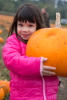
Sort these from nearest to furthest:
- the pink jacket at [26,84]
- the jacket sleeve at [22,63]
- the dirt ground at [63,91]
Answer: the jacket sleeve at [22,63], the pink jacket at [26,84], the dirt ground at [63,91]

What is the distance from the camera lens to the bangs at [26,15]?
7.30ft

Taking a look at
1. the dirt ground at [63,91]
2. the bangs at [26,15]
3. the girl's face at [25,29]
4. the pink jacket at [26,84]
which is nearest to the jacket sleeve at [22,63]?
the pink jacket at [26,84]

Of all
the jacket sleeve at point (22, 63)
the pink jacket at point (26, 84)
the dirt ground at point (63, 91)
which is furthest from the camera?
the dirt ground at point (63, 91)

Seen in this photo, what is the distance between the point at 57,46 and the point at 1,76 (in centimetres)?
325

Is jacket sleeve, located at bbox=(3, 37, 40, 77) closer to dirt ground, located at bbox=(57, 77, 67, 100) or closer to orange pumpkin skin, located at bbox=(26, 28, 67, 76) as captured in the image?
orange pumpkin skin, located at bbox=(26, 28, 67, 76)

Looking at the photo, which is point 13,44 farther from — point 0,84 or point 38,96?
point 0,84

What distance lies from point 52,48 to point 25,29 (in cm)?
35

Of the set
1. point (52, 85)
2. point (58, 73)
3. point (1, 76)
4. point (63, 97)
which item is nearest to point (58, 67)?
point (58, 73)

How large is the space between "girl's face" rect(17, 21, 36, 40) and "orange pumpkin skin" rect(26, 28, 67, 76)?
13 cm

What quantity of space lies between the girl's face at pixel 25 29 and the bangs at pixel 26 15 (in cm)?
3

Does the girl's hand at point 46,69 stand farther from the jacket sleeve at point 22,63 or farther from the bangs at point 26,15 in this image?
the bangs at point 26,15

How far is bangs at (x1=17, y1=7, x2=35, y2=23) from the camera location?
223cm

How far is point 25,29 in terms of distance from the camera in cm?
222

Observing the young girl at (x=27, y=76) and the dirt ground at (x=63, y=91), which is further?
the dirt ground at (x=63, y=91)
